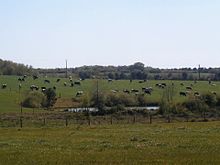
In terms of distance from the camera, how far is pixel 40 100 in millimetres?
122625

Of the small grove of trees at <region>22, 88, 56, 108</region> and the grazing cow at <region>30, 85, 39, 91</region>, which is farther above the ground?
the grazing cow at <region>30, 85, 39, 91</region>

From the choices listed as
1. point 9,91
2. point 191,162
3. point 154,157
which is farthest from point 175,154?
point 9,91

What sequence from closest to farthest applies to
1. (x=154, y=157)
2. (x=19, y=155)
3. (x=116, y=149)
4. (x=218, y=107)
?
(x=154, y=157), (x=19, y=155), (x=116, y=149), (x=218, y=107)

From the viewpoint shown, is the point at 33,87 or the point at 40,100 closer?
the point at 40,100

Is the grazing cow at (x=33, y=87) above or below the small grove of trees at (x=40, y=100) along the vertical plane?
above

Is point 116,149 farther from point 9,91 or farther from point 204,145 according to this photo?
point 9,91

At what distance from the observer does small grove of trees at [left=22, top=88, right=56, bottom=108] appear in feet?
393

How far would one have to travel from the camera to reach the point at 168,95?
12988 centimetres

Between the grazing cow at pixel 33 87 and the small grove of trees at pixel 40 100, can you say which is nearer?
the small grove of trees at pixel 40 100

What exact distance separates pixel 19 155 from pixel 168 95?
10253 cm

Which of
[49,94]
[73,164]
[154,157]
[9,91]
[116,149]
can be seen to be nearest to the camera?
[73,164]

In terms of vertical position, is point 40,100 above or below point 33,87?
below

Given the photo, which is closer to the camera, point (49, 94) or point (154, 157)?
point (154, 157)

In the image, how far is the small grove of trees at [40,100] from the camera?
393 ft
